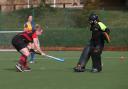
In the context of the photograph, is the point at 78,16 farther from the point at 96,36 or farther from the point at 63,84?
the point at 63,84

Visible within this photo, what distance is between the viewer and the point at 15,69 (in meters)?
17.0

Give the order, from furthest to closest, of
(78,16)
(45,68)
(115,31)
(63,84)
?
(78,16) → (115,31) → (45,68) → (63,84)

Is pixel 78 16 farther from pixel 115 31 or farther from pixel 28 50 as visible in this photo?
pixel 28 50

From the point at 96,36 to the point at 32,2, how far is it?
1094 inches

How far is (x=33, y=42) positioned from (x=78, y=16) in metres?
17.7

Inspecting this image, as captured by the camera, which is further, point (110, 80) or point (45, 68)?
point (45, 68)

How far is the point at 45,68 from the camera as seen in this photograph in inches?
690

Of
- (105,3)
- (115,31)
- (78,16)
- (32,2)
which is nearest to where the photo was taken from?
(115,31)

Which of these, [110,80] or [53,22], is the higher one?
[110,80]

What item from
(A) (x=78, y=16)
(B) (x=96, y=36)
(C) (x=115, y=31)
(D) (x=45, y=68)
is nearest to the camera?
(B) (x=96, y=36)

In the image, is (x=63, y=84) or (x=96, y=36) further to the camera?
(x=96, y=36)

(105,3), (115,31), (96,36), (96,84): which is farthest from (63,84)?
(105,3)

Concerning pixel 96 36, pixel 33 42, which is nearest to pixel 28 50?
pixel 33 42

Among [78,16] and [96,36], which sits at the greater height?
[96,36]
